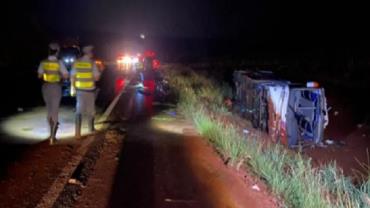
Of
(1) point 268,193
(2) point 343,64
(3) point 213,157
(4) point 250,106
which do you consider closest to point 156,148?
(3) point 213,157

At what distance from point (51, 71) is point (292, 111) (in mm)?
5557

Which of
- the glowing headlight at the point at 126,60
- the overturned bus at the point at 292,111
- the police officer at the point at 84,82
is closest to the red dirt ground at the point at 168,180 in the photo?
the police officer at the point at 84,82

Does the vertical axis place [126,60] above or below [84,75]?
below

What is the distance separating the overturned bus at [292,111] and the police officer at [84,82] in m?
4.13

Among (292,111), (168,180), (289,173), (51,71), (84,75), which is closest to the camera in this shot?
(168,180)

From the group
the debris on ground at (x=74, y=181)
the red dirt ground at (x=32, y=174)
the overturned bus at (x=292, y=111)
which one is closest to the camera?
the red dirt ground at (x=32, y=174)

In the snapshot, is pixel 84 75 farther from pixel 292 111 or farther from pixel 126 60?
pixel 126 60

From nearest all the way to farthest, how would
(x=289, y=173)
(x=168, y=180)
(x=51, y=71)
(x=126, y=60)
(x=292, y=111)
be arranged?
(x=168, y=180) → (x=289, y=173) → (x=51, y=71) → (x=292, y=111) → (x=126, y=60)

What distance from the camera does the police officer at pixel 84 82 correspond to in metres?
10.7

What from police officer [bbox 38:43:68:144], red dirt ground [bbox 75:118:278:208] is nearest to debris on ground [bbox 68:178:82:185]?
red dirt ground [bbox 75:118:278:208]

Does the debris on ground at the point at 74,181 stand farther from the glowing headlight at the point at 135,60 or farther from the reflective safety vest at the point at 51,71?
the glowing headlight at the point at 135,60

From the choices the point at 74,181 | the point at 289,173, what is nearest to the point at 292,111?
the point at 289,173

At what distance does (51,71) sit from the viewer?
10.1 m

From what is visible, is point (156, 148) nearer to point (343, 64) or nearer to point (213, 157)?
point (213, 157)
